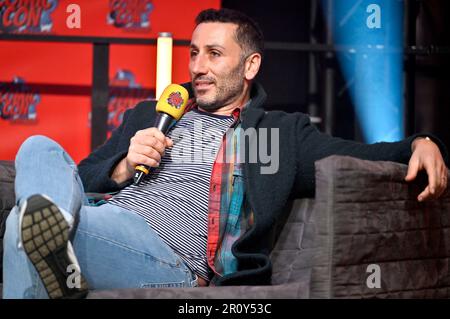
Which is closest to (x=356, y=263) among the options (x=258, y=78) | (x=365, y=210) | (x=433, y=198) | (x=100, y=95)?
(x=365, y=210)

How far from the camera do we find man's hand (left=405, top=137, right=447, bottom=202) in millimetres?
1915

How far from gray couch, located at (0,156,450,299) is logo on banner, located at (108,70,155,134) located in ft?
7.20

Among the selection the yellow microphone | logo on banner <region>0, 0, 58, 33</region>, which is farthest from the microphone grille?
logo on banner <region>0, 0, 58, 33</region>

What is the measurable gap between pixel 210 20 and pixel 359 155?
749 mm

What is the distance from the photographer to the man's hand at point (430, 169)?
6.28ft

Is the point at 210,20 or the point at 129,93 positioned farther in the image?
the point at 129,93

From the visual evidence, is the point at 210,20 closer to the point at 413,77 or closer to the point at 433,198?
the point at 433,198

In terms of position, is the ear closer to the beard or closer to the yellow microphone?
the beard

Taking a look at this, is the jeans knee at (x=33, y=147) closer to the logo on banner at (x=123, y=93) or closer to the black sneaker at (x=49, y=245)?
the black sneaker at (x=49, y=245)

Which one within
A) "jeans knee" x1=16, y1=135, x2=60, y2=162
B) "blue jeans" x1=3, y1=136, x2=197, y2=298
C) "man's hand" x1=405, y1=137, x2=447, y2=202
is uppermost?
"jeans knee" x1=16, y1=135, x2=60, y2=162

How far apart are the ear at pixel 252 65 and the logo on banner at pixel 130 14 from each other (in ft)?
4.83

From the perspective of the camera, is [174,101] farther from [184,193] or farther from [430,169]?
[430,169]

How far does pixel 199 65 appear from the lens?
252 cm

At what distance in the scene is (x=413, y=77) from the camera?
13.8ft
